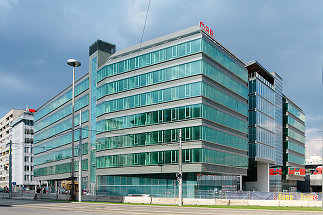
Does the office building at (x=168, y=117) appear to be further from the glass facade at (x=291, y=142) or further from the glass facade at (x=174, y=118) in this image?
the glass facade at (x=291, y=142)

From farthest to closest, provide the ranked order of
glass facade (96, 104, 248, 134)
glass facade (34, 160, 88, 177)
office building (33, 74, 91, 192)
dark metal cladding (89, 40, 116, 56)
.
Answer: office building (33, 74, 91, 192), glass facade (34, 160, 88, 177), dark metal cladding (89, 40, 116, 56), glass facade (96, 104, 248, 134)

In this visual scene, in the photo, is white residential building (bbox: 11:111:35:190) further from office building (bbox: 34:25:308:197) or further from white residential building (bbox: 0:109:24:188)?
office building (bbox: 34:25:308:197)

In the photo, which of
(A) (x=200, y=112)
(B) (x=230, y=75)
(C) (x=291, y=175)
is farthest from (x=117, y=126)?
(C) (x=291, y=175)

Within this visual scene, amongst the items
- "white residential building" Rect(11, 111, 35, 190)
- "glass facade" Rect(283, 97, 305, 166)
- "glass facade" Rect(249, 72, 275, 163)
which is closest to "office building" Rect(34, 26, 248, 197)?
"glass facade" Rect(249, 72, 275, 163)

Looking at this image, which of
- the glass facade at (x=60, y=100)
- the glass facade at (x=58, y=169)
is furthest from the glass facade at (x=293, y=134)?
the glass facade at (x=60, y=100)

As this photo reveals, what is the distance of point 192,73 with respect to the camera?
2184 inches

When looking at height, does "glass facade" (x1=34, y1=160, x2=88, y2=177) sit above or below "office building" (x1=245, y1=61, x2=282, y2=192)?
below

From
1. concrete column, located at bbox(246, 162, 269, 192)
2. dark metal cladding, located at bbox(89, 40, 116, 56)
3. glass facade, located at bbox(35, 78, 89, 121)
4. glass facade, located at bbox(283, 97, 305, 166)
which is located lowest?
concrete column, located at bbox(246, 162, 269, 192)

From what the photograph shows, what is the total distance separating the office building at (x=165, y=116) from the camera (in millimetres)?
55000

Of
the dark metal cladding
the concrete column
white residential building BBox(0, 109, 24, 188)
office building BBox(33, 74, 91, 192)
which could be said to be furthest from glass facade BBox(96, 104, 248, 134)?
white residential building BBox(0, 109, 24, 188)

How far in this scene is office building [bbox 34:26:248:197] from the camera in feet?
180

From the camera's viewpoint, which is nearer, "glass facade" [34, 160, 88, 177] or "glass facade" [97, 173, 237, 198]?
"glass facade" [97, 173, 237, 198]

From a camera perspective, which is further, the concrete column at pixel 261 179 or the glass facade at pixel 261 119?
the concrete column at pixel 261 179

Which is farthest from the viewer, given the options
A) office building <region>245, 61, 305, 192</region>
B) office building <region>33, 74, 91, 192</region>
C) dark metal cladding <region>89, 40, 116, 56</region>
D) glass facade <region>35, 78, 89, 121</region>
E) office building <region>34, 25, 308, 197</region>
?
glass facade <region>35, 78, 89, 121</region>
